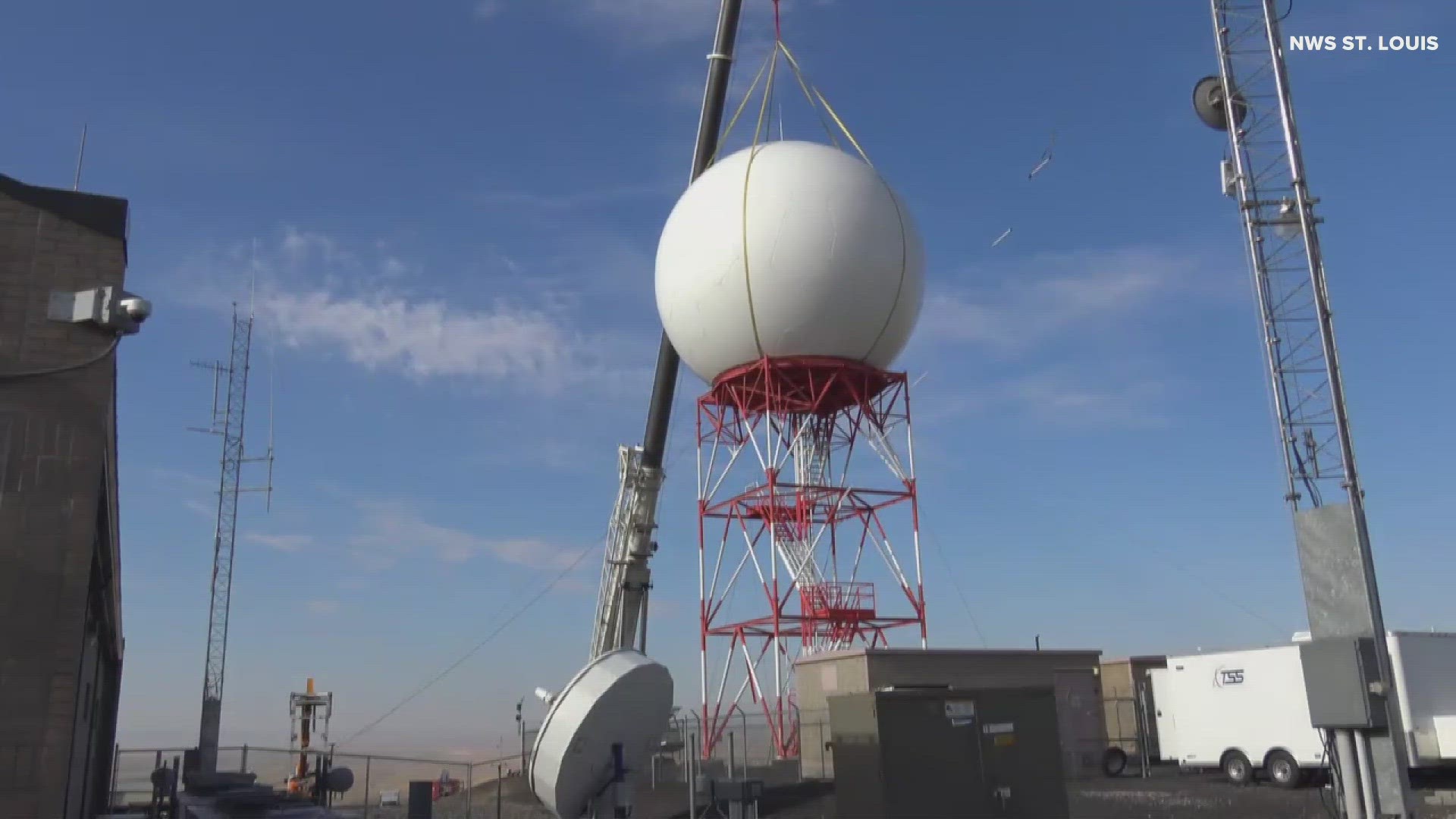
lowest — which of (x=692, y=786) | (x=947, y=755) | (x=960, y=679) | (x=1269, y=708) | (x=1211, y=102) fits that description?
(x=692, y=786)

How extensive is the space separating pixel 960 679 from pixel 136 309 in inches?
763

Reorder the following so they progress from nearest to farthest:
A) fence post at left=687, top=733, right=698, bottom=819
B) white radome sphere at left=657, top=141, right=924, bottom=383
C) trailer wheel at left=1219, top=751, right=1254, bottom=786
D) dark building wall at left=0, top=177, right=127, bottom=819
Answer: dark building wall at left=0, top=177, right=127, bottom=819 → fence post at left=687, top=733, right=698, bottom=819 → trailer wheel at left=1219, top=751, right=1254, bottom=786 → white radome sphere at left=657, top=141, right=924, bottom=383

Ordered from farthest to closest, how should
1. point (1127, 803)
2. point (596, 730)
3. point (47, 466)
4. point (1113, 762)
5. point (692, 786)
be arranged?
1. point (1113, 762)
2. point (1127, 803)
3. point (692, 786)
4. point (596, 730)
5. point (47, 466)

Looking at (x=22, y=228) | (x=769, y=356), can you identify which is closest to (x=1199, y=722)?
(x=769, y=356)

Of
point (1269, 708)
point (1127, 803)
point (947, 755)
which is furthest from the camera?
point (1269, 708)

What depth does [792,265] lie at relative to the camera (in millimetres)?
24812

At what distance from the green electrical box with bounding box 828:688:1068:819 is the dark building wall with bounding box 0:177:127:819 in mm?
9514

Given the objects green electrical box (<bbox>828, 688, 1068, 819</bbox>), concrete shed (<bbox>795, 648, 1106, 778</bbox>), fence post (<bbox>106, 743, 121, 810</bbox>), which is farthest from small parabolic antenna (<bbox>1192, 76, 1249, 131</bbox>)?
fence post (<bbox>106, 743, 121, 810</bbox>)

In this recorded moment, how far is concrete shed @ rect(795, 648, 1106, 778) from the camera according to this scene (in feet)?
79.2

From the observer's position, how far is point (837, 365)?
25.6 metres

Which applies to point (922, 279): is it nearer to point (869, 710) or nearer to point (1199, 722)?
point (1199, 722)

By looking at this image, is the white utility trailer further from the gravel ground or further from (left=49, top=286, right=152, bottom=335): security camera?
(left=49, top=286, right=152, bottom=335): security camera

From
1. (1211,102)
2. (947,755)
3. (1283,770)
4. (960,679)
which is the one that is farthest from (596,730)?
(1283,770)

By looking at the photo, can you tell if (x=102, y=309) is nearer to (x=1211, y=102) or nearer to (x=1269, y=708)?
(x=1211, y=102)
